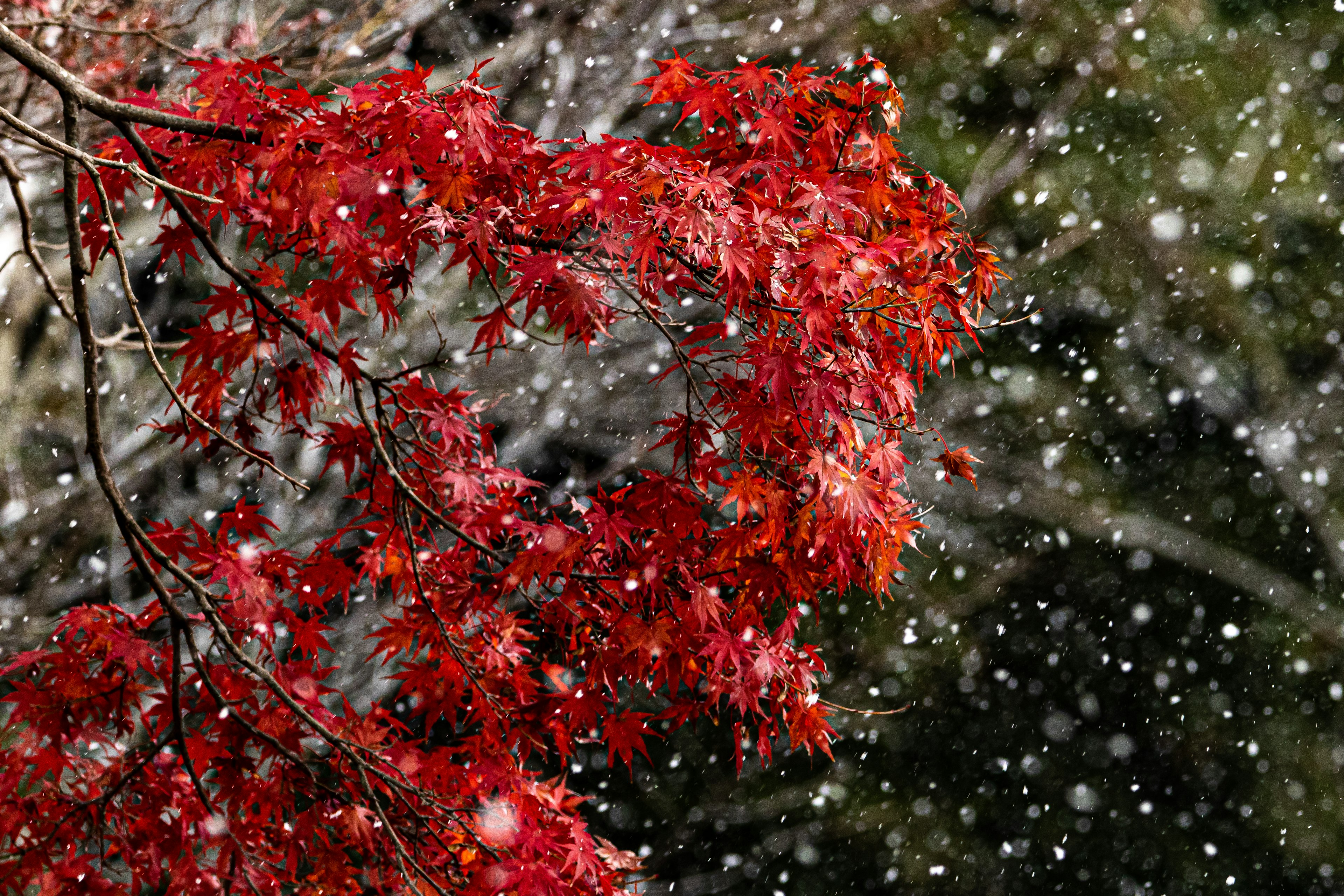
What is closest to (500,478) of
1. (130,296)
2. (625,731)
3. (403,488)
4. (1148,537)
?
(403,488)

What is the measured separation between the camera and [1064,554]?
4984mm

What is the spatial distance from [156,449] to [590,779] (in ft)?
7.98

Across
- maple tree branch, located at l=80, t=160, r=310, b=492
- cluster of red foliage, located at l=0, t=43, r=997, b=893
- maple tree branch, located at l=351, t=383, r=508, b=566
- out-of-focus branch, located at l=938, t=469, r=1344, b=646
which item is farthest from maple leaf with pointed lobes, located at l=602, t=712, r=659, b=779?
out-of-focus branch, located at l=938, t=469, r=1344, b=646

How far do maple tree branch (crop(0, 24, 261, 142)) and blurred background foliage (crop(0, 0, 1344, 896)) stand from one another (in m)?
2.77

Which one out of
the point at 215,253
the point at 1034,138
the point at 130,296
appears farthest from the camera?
the point at 1034,138

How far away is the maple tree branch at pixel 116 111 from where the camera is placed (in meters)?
1.77

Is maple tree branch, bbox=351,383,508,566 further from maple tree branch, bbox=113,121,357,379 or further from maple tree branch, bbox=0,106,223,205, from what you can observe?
maple tree branch, bbox=0,106,223,205

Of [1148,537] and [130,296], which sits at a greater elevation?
[1148,537]

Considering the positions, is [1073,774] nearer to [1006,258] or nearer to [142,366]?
[1006,258]

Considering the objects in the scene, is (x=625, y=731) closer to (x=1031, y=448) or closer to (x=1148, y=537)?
(x=1031, y=448)

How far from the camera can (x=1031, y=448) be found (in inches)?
200

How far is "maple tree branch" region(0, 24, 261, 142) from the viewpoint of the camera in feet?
5.81

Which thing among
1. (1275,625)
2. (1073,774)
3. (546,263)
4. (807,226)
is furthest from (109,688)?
(1275,625)

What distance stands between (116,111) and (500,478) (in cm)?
99
